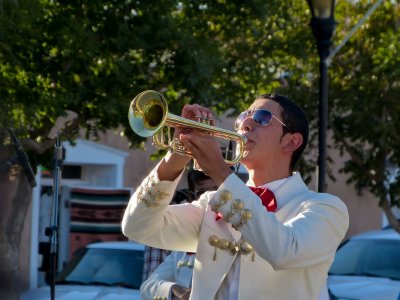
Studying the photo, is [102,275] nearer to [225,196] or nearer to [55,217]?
[55,217]

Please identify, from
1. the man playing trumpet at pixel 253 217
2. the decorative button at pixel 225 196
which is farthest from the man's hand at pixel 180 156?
the decorative button at pixel 225 196

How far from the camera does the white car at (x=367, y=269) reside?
920 cm

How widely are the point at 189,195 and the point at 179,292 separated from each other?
96 centimetres

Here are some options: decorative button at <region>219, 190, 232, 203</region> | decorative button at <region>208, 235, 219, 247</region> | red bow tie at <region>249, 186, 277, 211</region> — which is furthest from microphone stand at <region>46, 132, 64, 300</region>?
decorative button at <region>219, 190, 232, 203</region>

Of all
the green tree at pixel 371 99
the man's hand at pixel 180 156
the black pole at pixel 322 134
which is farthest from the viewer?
the green tree at pixel 371 99

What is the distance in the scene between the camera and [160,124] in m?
3.27

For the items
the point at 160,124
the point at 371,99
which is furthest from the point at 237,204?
the point at 371,99

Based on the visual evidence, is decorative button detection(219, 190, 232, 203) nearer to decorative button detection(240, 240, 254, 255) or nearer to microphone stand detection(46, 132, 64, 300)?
decorative button detection(240, 240, 254, 255)

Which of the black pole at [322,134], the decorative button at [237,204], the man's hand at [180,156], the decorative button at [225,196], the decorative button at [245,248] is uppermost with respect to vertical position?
the black pole at [322,134]

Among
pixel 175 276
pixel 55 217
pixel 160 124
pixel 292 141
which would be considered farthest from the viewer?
pixel 55 217

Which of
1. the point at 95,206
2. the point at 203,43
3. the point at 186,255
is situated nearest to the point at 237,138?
the point at 186,255

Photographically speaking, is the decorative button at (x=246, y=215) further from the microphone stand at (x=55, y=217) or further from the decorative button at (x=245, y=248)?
the microphone stand at (x=55, y=217)

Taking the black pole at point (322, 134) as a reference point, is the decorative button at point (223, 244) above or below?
below

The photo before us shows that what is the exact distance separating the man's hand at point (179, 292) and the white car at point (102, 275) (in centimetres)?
395
